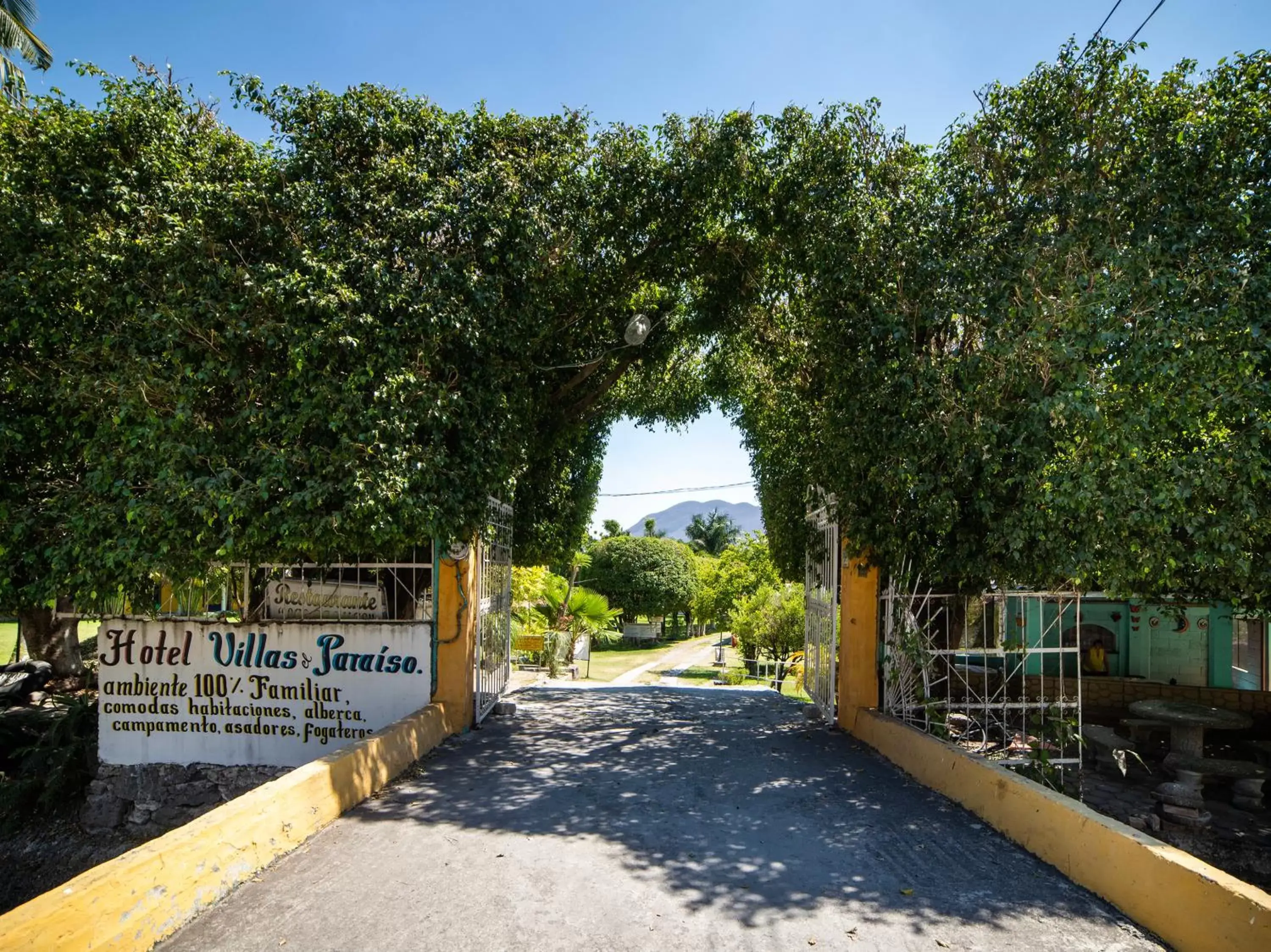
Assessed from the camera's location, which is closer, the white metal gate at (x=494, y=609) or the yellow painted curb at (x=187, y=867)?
the yellow painted curb at (x=187, y=867)

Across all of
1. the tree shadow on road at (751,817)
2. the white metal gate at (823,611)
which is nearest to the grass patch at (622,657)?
the white metal gate at (823,611)

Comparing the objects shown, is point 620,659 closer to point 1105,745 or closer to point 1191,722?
point 1105,745

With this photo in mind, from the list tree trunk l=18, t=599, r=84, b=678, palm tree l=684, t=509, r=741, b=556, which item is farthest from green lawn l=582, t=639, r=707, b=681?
palm tree l=684, t=509, r=741, b=556

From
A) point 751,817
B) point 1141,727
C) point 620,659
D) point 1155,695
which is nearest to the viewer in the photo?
point 751,817

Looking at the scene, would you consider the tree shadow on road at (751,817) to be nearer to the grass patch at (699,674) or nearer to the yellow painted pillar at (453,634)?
the yellow painted pillar at (453,634)

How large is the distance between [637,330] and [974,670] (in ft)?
18.9

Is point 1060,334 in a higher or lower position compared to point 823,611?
higher

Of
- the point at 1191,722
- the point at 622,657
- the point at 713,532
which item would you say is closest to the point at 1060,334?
the point at 1191,722

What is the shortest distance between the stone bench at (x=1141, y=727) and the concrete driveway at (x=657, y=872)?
4.73m

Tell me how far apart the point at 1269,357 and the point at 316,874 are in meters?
7.46

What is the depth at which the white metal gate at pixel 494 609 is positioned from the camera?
8.70m

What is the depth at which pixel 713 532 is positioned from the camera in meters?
58.2

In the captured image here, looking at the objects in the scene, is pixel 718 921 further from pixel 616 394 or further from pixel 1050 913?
pixel 616 394

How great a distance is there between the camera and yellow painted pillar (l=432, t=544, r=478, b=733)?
26.8ft
